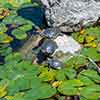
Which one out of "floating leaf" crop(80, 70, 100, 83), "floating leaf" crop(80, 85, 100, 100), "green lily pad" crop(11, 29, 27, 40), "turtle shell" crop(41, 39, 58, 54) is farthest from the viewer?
"green lily pad" crop(11, 29, 27, 40)

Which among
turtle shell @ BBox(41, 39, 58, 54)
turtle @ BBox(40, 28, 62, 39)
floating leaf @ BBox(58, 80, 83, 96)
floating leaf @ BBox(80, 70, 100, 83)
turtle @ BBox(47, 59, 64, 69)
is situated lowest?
floating leaf @ BBox(58, 80, 83, 96)

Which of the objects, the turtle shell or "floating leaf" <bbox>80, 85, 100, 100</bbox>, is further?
the turtle shell

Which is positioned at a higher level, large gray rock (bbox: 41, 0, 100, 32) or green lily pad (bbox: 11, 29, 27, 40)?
large gray rock (bbox: 41, 0, 100, 32)

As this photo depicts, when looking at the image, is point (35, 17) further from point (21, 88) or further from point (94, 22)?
point (21, 88)

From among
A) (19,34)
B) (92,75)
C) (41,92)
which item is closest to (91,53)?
(92,75)

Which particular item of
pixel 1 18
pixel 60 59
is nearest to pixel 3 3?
pixel 1 18

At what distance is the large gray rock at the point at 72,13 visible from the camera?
13.1ft

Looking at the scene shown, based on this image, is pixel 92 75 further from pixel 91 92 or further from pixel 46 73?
pixel 46 73

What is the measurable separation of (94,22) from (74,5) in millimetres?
319

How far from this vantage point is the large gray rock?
4.01 metres

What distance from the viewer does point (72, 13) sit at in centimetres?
401

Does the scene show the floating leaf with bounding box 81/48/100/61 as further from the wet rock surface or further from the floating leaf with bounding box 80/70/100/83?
the floating leaf with bounding box 80/70/100/83

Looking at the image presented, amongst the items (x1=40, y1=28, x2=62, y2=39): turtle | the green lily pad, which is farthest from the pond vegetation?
(x1=40, y1=28, x2=62, y2=39): turtle

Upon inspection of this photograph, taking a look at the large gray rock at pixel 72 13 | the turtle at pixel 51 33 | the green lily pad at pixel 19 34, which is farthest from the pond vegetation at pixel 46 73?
the turtle at pixel 51 33
